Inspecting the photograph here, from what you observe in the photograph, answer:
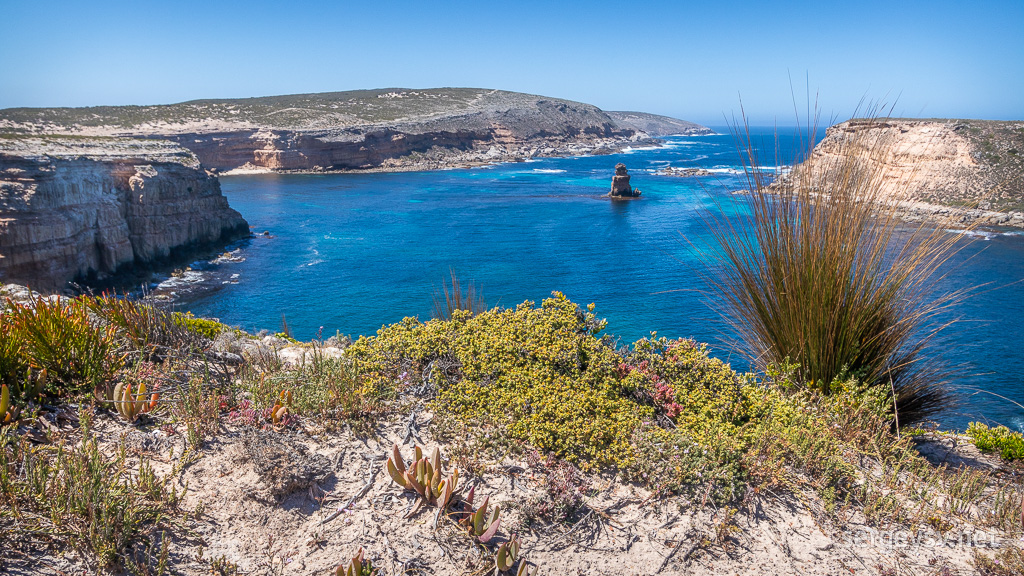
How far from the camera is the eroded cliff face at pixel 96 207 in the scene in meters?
20.2

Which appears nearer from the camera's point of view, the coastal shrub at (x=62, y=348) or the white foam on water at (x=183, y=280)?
the coastal shrub at (x=62, y=348)

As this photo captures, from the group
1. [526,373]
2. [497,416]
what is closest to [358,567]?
[497,416]

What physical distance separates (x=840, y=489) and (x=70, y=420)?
488cm

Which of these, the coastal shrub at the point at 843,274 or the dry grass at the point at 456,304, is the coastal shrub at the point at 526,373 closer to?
the dry grass at the point at 456,304

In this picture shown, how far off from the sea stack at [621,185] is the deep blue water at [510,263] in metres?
1.32

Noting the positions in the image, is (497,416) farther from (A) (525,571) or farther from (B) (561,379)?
(A) (525,571)

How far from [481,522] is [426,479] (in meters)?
0.41

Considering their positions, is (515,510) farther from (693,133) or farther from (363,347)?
(693,133)

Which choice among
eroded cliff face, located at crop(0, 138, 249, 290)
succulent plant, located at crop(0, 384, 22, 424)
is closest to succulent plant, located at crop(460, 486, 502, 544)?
succulent plant, located at crop(0, 384, 22, 424)

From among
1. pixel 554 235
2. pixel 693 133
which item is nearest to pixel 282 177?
pixel 554 235

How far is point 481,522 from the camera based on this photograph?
2824 mm

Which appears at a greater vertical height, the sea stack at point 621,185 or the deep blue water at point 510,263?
the sea stack at point 621,185

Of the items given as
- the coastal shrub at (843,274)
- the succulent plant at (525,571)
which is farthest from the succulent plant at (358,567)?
the coastal shrub at (843,274)

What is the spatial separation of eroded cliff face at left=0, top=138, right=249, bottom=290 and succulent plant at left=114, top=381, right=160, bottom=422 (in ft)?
74.1
